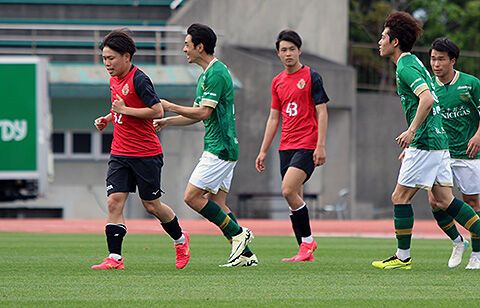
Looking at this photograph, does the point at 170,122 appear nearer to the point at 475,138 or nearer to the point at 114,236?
the point at 114,236

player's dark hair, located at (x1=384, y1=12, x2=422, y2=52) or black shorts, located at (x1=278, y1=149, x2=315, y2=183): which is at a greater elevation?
player's dark hair, located at (x1=384, y1=12, x2=422, y2=52)

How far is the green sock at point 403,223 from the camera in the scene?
450 inches

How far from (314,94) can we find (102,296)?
497cm

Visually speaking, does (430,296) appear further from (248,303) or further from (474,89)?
(474,89)

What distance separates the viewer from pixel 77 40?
3350 centimetres

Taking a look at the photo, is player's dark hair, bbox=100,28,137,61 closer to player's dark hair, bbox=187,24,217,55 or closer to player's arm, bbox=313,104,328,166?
player's dark hair, bbox=187,24,217,55

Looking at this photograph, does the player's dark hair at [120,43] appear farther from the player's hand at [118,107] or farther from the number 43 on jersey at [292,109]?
the number 43 on jersey at [292,109]

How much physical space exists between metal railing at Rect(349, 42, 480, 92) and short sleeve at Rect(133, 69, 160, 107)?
2724 cm

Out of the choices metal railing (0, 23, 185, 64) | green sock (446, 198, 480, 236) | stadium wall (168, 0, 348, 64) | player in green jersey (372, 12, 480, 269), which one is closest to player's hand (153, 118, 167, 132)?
player in green jersey (372, 12, 480, 269)

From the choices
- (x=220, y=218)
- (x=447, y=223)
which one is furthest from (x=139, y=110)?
(x=447, y=223)

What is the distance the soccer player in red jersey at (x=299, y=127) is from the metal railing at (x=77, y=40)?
753 inches

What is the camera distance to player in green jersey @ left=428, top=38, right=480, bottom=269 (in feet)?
40.0

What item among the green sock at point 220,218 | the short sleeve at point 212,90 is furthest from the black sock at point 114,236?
the short sleeve at point 212,90

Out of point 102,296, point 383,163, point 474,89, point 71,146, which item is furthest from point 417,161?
point 383,163
